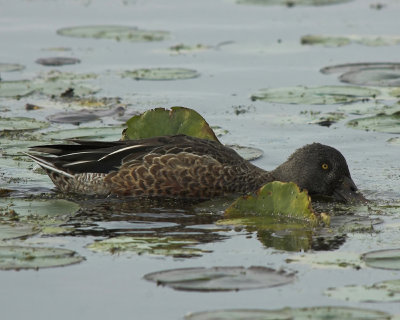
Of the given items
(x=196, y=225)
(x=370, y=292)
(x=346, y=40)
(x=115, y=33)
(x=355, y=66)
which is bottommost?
(x=370, y=292)

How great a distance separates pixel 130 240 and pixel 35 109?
211 inches

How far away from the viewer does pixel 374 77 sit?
48.2ft

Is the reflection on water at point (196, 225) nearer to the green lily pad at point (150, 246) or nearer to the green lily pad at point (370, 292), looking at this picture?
the green lily pad at point (150, 246)

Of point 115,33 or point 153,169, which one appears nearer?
point 153,169

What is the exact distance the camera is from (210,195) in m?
10.6

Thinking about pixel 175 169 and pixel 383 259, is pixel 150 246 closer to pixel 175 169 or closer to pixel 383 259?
pixel 383 259

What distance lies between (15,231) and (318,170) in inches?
134

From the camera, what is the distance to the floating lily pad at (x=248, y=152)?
11.7 m

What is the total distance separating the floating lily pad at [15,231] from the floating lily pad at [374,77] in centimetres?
676

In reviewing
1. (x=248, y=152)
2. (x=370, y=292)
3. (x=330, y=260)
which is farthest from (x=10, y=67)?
(x=370, y=292)

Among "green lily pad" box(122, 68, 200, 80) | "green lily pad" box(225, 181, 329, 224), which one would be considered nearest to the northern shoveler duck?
"green lily pad" box(225, 181, 329, 224)

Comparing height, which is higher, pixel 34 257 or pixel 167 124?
pixel 167 124

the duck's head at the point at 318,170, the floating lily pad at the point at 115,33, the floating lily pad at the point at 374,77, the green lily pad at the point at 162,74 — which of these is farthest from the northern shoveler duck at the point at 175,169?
the floating lily pad at the point at 115,33

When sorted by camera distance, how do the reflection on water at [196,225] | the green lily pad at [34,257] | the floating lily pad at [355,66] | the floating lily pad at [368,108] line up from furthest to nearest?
the floating lily pad at [355,66]
the floating lily pad at [368,108]
the reflection on water at [196,225]
the green lily pad at [34,257]
